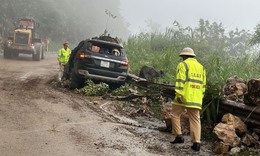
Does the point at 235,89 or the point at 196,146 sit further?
the point at 235,89

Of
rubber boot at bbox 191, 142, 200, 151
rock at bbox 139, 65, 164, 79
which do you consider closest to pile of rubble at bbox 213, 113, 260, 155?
rubber boot at bbox 191, 142, 200, 151

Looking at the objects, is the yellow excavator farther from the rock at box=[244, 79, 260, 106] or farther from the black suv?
the rock at box=[244, 79, 260, 106]

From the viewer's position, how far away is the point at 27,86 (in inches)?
477

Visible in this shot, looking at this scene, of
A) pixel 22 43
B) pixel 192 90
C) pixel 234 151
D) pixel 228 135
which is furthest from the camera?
pixel 22 43

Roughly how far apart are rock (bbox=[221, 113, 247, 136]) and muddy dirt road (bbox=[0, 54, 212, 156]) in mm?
696

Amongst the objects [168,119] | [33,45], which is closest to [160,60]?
[168,119]

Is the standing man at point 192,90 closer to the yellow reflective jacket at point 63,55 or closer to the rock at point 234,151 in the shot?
the rock at point 234,151

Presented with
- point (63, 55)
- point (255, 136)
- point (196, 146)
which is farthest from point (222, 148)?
point (63, 55)

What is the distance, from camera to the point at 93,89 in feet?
37.9

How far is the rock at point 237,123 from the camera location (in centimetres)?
664

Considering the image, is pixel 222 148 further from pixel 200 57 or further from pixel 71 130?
pixel 200 57

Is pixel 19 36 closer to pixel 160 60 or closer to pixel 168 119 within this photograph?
pixel 160 60

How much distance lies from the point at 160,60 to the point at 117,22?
81.4m

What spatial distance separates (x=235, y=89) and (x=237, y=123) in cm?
162
